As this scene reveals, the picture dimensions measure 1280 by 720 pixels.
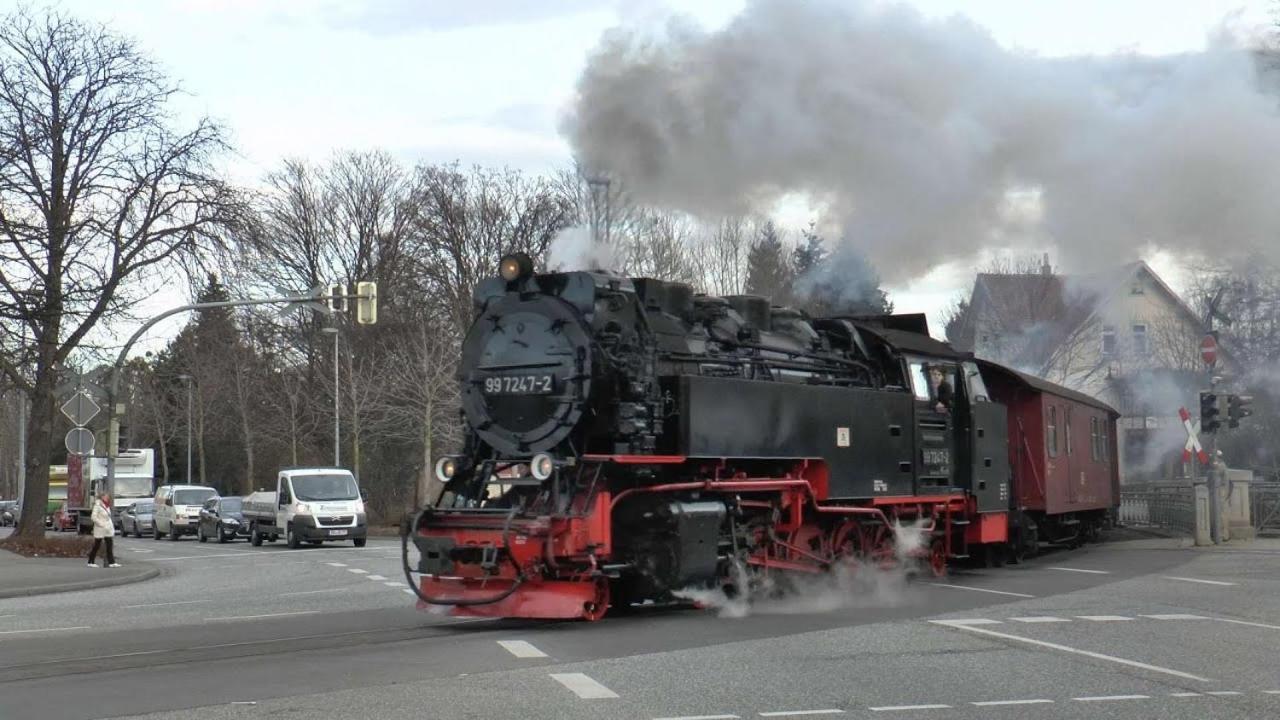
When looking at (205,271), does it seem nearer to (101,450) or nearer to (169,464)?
(101,450)

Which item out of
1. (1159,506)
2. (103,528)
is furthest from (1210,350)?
(103,528)

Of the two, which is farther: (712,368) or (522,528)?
(712,368)

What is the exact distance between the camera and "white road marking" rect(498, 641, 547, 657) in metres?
10.7

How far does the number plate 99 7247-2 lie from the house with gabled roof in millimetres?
21614

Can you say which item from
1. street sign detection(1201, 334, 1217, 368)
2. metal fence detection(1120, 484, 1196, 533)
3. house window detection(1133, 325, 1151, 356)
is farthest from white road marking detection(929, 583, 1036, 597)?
house window detection(1133, 325, 1151, 356)

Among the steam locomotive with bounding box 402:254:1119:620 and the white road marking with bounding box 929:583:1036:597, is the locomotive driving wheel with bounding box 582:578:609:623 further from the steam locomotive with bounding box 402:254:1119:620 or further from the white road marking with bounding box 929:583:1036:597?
the white road marking with bounding box 929:583:1036:597

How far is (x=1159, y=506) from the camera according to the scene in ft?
109

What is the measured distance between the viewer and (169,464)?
8075cm

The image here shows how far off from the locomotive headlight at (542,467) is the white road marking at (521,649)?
1.71m

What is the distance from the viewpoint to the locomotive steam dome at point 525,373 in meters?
13.3

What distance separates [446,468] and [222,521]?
28327mm

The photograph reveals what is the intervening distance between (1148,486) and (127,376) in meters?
51.4

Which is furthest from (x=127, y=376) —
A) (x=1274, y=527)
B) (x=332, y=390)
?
(x=1274, y=527)

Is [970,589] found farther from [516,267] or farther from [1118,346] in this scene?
[1118,346]
